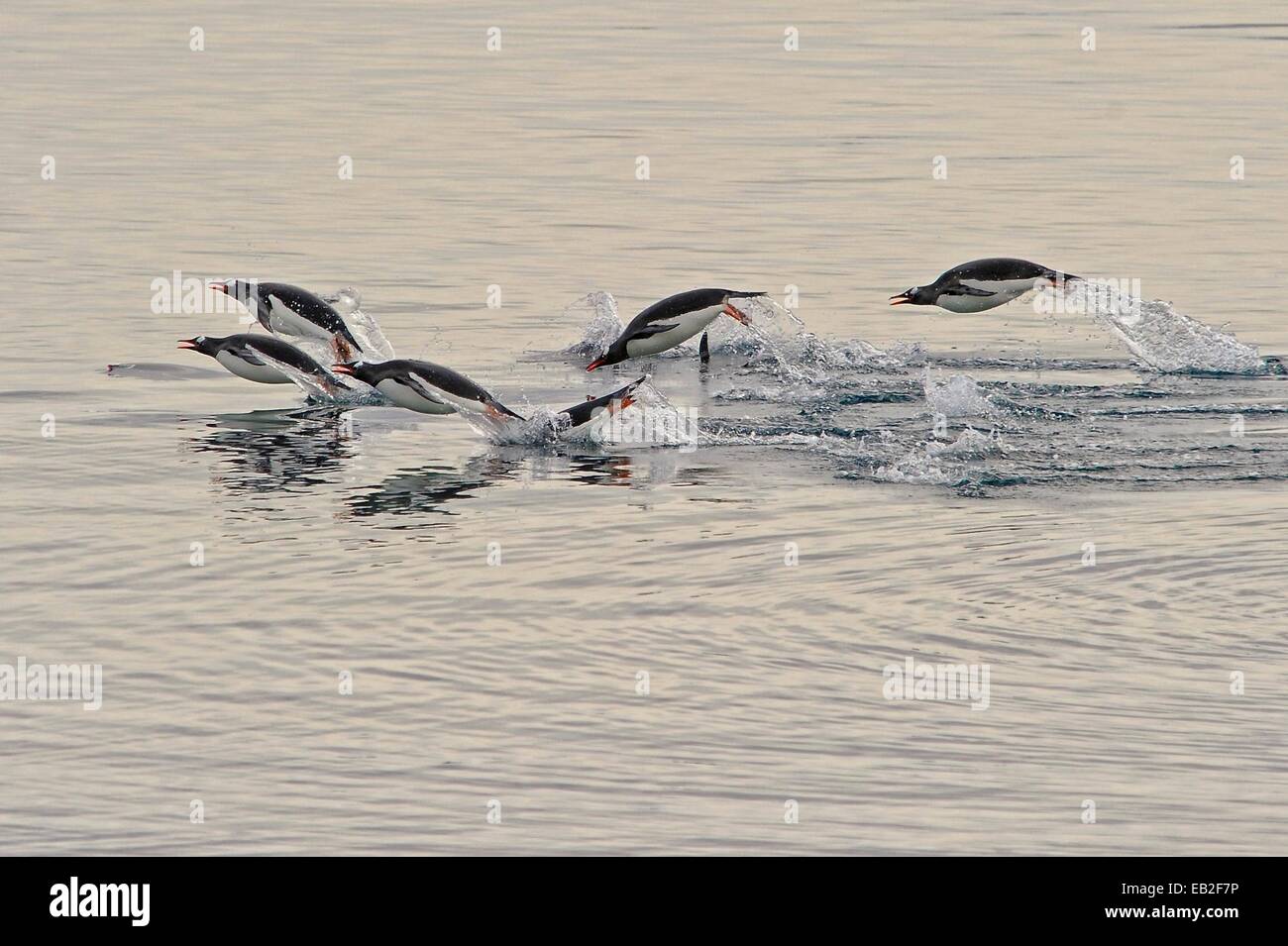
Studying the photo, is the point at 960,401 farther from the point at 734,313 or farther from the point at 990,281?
the point at 734,313

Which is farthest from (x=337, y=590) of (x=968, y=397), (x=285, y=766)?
(x=968, y=397)

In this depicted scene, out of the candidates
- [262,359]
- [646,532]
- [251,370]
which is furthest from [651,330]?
[646,532]

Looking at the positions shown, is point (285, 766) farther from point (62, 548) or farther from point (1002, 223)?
point (1002, 223)

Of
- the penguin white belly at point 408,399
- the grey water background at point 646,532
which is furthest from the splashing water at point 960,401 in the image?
the penguin white belly at point 408,399

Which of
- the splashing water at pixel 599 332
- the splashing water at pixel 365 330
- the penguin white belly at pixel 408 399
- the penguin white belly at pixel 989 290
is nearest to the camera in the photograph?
the penguin white belly at pixel 408 399

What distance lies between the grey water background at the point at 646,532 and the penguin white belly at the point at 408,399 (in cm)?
25

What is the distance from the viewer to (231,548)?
13000 mm

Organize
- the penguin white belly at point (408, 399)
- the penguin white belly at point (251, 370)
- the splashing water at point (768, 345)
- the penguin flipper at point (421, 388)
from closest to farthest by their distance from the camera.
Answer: the penguin flipper at point (421, 388), the penguin white belly at point (408, 399), the penguin white belly at point (251, 370), the splashing water at point (768, 345)

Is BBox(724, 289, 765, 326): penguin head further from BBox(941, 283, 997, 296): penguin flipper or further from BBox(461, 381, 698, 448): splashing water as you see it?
BBox(461, 381, 698, 448): splashing water

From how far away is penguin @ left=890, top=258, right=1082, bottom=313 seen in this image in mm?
18609

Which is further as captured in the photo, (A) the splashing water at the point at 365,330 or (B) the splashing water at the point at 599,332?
(B) the splashing water at the point at 599,332

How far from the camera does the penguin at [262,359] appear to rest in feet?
59.8

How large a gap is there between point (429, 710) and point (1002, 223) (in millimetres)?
19721

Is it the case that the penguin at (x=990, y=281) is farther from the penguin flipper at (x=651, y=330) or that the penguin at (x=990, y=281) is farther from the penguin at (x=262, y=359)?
the penguin at (x=262, y=359)
